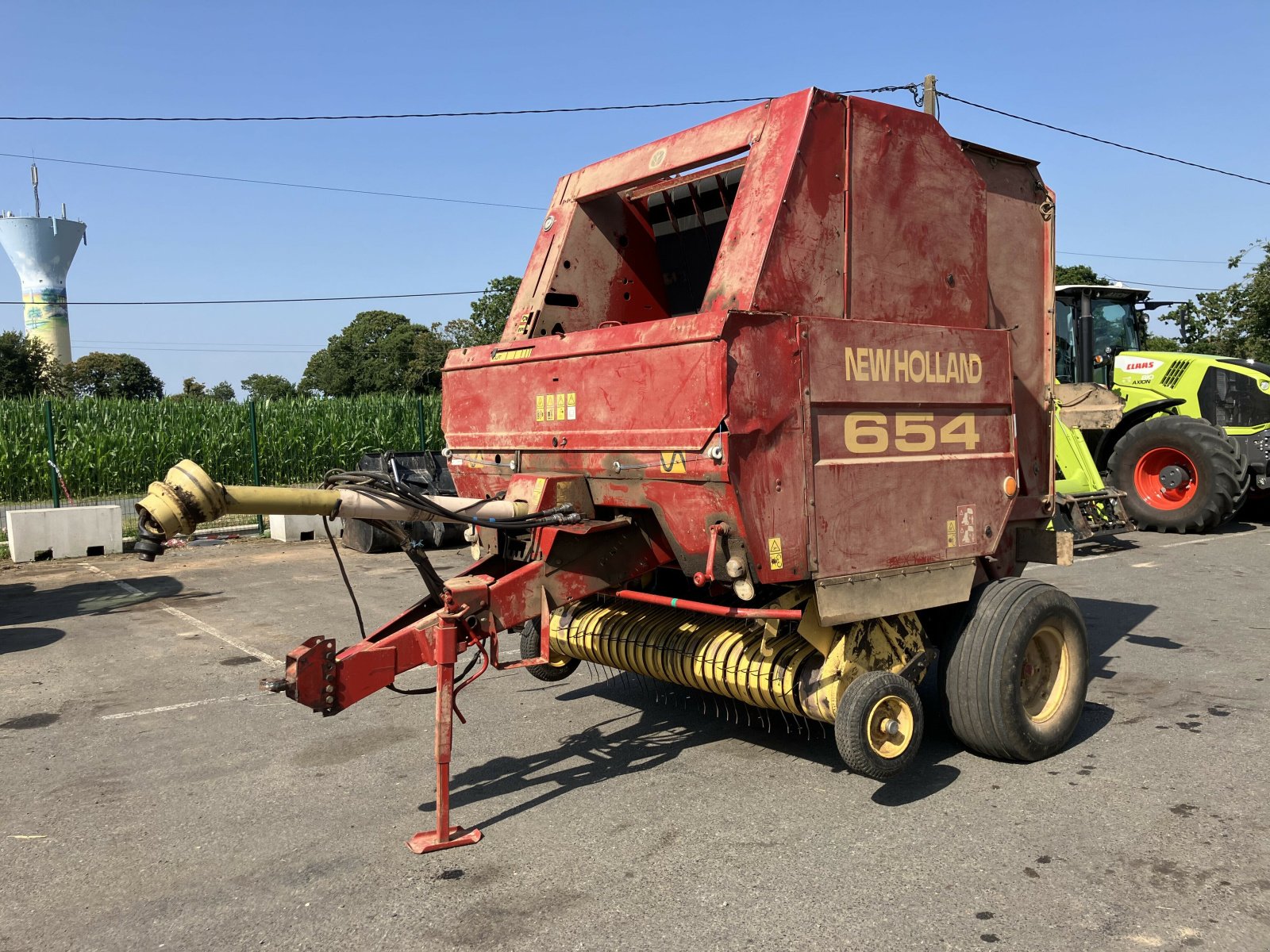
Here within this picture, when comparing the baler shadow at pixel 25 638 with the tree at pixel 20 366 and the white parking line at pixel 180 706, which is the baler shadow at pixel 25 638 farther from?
the tree at pixel 20 366

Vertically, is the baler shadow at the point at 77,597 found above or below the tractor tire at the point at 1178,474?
below

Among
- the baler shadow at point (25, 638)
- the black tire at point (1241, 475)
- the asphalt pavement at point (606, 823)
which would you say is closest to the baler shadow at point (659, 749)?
the asphalt pavement at point (606, 823)

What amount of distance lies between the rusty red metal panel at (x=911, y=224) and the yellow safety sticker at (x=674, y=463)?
3.38 ft

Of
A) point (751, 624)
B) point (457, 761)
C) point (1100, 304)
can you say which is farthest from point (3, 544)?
point (1100, 304)

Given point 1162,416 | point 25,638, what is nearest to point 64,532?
point 25,638

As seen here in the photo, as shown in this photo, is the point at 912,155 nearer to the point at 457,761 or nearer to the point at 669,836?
the point at 669,836

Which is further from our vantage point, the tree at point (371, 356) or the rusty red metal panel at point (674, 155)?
the tree at point (371, 356)

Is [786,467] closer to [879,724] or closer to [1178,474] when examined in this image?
[879,724]

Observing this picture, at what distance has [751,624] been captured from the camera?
466cm

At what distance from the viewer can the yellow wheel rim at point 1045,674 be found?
4918 millimetres

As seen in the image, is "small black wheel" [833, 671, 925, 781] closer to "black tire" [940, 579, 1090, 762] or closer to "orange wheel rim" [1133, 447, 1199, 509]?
"black tire" [940, 579, 1090, 762]

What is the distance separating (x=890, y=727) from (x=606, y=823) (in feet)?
4.10

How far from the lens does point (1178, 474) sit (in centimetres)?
1309

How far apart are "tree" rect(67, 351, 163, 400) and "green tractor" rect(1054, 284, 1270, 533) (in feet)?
221
